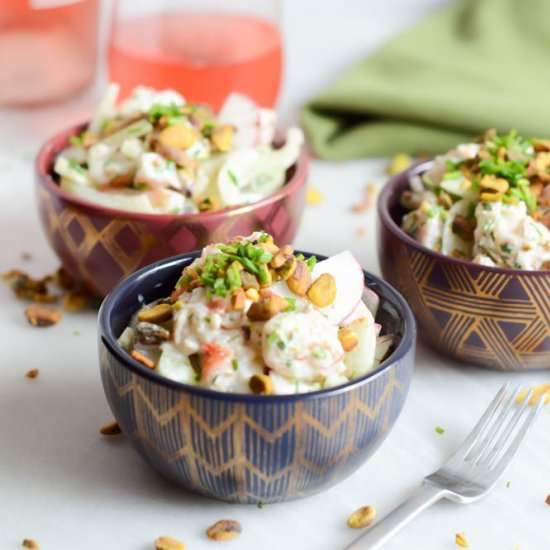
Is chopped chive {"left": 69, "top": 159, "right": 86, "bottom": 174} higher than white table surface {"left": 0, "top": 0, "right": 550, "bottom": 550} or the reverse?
higher

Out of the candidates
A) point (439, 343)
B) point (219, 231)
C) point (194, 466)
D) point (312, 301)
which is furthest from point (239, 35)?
point (194, 466)

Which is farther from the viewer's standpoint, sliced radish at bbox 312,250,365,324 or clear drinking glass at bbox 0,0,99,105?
clear drinking glass at bbox 0,0,99,105

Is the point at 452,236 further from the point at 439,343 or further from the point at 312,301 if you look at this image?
the point at 312,301

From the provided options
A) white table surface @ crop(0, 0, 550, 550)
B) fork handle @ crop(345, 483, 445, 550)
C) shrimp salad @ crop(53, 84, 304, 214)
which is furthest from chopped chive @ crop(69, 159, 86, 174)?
fork handle @ crop(345, 483, 445, 550)

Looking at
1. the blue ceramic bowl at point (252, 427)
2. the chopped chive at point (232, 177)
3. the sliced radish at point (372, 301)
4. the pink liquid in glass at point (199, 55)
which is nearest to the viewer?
the blue ceramic bowl at point (252, 427)

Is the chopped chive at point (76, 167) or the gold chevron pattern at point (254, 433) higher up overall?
the gold chevron pattern at point (254, 433)

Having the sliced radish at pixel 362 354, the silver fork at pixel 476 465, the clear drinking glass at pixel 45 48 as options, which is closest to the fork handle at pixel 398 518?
the silver fork at pixel 476 465

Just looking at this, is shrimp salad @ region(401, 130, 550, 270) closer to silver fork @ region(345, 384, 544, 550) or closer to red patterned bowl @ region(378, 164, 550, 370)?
red patterned bowl @ region(378, 164, 550, 370)

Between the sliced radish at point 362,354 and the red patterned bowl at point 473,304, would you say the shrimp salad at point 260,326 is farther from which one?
the red patterned bowl at point 473,304
